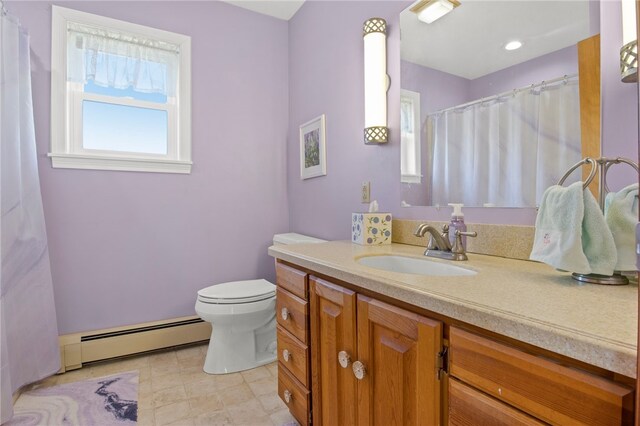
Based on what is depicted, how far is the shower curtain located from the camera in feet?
5.19

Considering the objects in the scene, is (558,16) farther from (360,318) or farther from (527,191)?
(360,318)

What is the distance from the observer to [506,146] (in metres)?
1.13

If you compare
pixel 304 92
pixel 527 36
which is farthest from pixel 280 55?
pixel 527 36

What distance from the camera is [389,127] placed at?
163 centimetres

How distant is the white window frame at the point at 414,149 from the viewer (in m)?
1.48

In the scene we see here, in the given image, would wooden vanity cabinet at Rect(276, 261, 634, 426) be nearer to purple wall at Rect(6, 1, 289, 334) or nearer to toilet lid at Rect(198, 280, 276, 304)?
toilet lid at Rect(198, 280, 276, 304)

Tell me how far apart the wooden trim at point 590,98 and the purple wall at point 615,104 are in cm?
2

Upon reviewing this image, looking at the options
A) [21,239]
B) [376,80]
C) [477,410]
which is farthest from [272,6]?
[477,410]

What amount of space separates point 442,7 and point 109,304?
2476mm

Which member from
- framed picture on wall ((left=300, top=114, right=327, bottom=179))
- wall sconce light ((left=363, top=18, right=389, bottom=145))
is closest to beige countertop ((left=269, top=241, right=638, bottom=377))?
wall sconce light ((left=363, top=18, right=389, bottom=145))

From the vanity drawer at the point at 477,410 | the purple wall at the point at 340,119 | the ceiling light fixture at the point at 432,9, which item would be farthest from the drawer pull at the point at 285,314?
the ceiling light fixture at the point at 432,9

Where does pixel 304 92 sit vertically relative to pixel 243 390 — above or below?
above

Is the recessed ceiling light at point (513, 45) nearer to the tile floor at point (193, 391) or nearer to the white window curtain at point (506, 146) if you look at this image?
the white window curtain at point (506, 146)

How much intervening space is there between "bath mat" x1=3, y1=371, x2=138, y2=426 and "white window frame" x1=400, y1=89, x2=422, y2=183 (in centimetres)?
171
